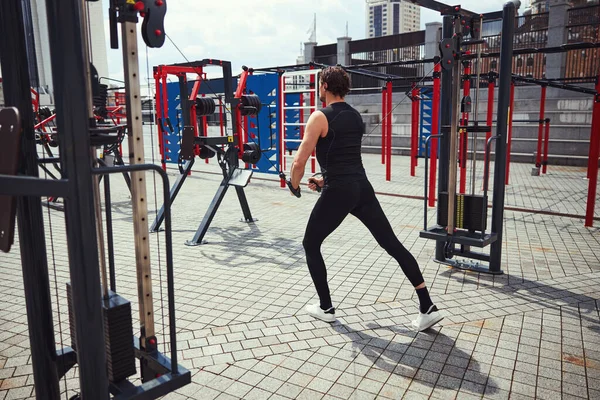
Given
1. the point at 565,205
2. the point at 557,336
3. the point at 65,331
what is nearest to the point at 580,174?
the point at 565,205

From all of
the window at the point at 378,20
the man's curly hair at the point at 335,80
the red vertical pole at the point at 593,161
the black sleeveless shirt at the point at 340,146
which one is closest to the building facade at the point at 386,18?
the window at the point at 378,20

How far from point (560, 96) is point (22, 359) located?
17718 millimetres

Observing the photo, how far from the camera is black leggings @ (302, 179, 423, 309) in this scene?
3428mm

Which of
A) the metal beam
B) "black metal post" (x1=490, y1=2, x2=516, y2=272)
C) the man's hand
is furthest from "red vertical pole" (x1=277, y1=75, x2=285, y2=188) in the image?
the metal beam

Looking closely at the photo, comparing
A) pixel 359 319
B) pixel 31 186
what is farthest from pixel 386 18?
pixel 31 186

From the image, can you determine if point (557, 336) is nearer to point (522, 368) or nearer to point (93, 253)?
point (522, 368)

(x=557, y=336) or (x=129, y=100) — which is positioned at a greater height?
(x=129, y=100)

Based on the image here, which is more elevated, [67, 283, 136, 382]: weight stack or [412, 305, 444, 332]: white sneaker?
[67, 283, 136, 382]: weight stack

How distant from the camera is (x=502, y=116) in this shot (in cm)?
460

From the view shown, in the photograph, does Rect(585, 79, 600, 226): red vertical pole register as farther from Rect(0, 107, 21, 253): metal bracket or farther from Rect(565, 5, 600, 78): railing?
Rect(565, 5, 600, 78): railing

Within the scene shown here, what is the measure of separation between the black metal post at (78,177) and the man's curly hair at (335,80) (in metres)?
2.07

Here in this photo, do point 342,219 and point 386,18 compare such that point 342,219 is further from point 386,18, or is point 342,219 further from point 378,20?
point 378,20

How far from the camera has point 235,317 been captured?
3.84 m

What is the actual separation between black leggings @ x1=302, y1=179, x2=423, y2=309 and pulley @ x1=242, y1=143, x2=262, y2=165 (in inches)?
134
